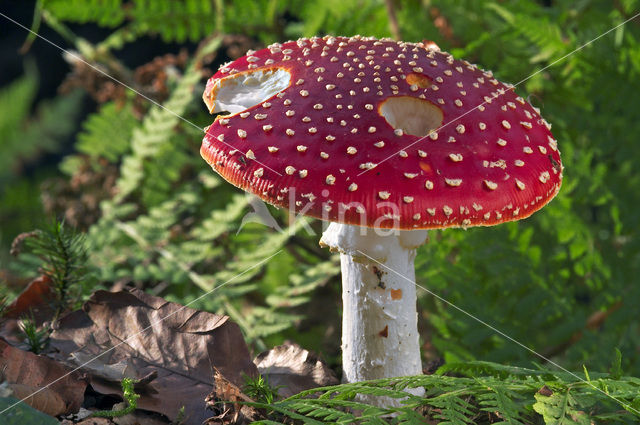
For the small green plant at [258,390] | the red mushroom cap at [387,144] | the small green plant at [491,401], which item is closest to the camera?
the small green plant at [491,401]

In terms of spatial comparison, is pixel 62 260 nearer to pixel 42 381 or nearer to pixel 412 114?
pixel 42 381

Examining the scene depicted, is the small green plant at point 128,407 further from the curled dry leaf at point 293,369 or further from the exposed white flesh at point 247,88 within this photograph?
the exposed white flesh at point 247,88

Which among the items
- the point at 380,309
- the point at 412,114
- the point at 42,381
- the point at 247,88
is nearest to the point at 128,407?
the point at 42,381

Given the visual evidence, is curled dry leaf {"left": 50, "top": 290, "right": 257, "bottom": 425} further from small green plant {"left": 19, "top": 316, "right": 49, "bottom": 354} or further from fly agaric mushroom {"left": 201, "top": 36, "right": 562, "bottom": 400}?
fly agaric mushroom {"left": 201, "top": 36, "right": 562, "bottom": 400}

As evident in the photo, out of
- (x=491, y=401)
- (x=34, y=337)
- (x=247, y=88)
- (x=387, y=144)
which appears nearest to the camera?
(x=491, y=401)

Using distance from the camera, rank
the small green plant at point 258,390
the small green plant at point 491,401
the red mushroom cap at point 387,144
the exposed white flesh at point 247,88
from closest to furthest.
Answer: the small green plant at point 491,401
the red mushroom cap at point 387,144
the small green plant at point 258,390
the exposed white flesh at point 247,88

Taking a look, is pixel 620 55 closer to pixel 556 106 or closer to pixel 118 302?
pixel 556 106

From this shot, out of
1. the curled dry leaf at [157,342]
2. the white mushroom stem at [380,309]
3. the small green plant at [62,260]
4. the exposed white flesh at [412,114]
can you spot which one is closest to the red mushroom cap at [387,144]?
the exposed white flesh at [412,114]
